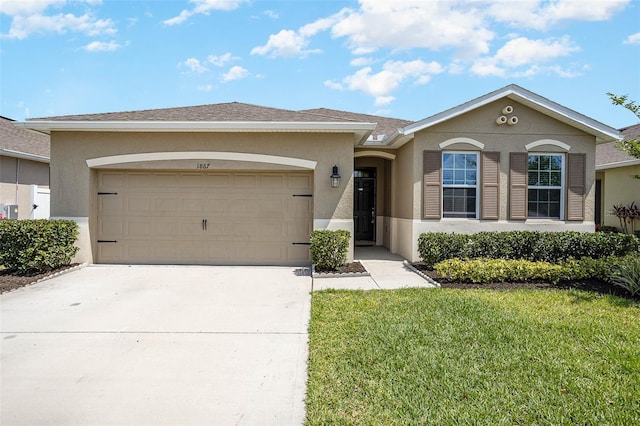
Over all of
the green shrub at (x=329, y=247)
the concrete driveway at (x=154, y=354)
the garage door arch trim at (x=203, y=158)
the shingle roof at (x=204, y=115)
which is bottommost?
the concrete driveway at (x=154, y=354)

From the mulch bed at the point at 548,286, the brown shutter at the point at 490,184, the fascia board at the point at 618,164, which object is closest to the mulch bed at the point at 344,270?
the mulch bed at the point at 548,286

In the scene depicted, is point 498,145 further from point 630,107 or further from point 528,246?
point 630,107

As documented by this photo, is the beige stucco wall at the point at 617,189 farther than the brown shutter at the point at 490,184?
Yes

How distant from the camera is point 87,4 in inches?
341

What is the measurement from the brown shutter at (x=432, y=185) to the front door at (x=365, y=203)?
3.52 meters

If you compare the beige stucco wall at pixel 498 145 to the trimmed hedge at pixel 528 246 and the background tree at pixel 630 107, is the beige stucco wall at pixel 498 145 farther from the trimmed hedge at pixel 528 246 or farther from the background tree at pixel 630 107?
the background tree at pixel 630 107

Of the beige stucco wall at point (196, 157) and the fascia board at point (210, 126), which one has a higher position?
the fascia board at point (210, 126)

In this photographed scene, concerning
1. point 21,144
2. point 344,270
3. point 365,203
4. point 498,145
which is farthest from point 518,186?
point 21,144

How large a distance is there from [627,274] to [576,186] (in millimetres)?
3844

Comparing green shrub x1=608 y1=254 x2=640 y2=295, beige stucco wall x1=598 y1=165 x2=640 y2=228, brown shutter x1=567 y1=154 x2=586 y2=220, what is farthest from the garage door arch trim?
beige stucco wall x1=598 y1=165 x2=640 y2=228

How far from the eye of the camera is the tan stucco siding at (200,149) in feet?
29.0

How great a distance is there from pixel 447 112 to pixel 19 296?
961cm

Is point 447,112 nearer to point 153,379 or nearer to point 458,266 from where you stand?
point 458,266

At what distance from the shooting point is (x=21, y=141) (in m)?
14.2
